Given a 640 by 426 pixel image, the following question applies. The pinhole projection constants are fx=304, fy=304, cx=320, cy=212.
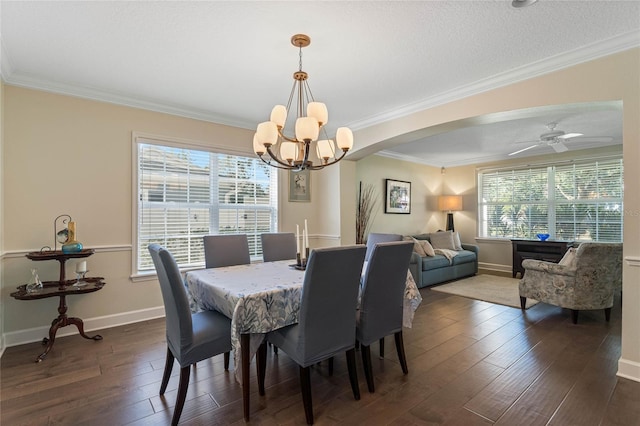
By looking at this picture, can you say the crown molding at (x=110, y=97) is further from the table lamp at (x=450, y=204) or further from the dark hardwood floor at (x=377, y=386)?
the table lamp at (x=450, y=204)

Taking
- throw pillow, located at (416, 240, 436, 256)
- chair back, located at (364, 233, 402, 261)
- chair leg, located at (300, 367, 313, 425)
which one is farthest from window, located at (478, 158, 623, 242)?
chair leg, located at (300, 367, 313, 425)

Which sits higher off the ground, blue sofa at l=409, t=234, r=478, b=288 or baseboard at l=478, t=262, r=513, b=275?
blue sofa at l=409, t=234, r=478, b=288

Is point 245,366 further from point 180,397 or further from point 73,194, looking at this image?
point 73,194

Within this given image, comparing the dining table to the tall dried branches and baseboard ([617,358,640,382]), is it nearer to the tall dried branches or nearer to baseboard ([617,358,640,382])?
baseboard ([617,358,640,382])

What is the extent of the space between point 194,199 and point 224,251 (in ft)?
4.07

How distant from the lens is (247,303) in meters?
1.81

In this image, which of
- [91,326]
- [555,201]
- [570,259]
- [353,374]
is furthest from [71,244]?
[555,201]

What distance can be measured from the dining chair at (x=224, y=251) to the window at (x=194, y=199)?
3.38 ft

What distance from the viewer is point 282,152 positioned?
98.9 inches

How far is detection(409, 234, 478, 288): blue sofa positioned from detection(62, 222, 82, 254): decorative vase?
395 centimetres

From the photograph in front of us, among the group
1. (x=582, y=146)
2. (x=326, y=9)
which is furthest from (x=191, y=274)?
(x=582, y=146)

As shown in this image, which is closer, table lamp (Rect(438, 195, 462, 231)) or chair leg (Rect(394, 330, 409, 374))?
chair leg (Rect(394, 330, 409, 374))

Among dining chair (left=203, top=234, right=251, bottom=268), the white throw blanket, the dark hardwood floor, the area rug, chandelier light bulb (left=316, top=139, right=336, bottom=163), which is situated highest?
chandelier light bulb (left=316, top=139, right=336, bottom=163)

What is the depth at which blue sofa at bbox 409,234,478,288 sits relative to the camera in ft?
16.4
